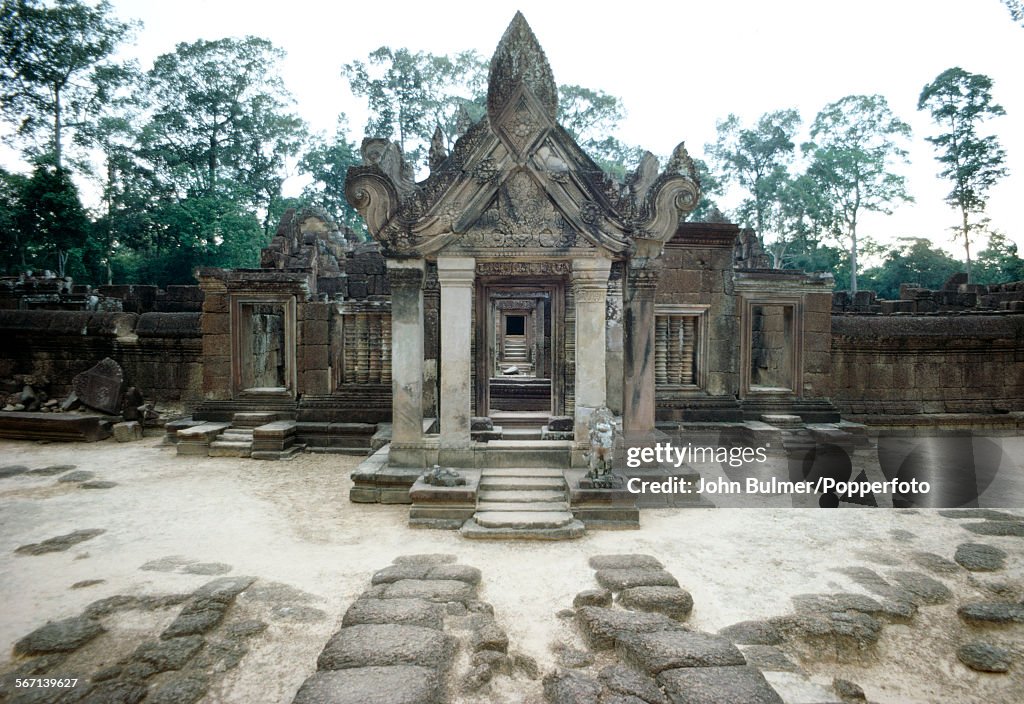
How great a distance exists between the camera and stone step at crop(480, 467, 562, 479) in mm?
5828

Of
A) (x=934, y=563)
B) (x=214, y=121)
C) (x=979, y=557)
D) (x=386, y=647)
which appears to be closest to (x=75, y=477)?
(x=386, y=647)

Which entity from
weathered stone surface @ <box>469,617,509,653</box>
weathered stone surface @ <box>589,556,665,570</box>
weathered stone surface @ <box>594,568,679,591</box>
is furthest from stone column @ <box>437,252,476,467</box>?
weathered stone surface @ <box>469,617,509,653</box>

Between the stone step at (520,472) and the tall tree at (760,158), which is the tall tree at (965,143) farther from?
the stone step at (520,472)

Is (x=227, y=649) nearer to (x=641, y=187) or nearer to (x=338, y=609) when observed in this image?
(x=338, y=609)

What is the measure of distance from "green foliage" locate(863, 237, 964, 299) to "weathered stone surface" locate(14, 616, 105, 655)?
106ft

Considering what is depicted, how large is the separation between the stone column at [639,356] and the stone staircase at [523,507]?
1165 mm

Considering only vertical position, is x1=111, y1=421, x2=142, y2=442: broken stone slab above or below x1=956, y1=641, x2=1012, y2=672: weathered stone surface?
above

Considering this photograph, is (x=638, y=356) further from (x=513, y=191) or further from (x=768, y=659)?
(x=768, y=659)

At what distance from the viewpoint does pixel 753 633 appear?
3348 mm

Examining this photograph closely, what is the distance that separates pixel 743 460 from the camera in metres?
8.51

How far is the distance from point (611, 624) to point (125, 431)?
9.89m

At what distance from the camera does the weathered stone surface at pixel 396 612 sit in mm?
3250

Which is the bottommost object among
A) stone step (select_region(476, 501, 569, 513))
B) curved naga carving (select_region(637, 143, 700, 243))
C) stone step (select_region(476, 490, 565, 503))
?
stone step (select_region(476, 501, 569, 513))

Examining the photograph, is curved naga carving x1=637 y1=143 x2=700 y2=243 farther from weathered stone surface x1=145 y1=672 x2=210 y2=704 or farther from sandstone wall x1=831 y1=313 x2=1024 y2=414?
sandstone wall x1=831 y1=313 x2=1024 y2=414
